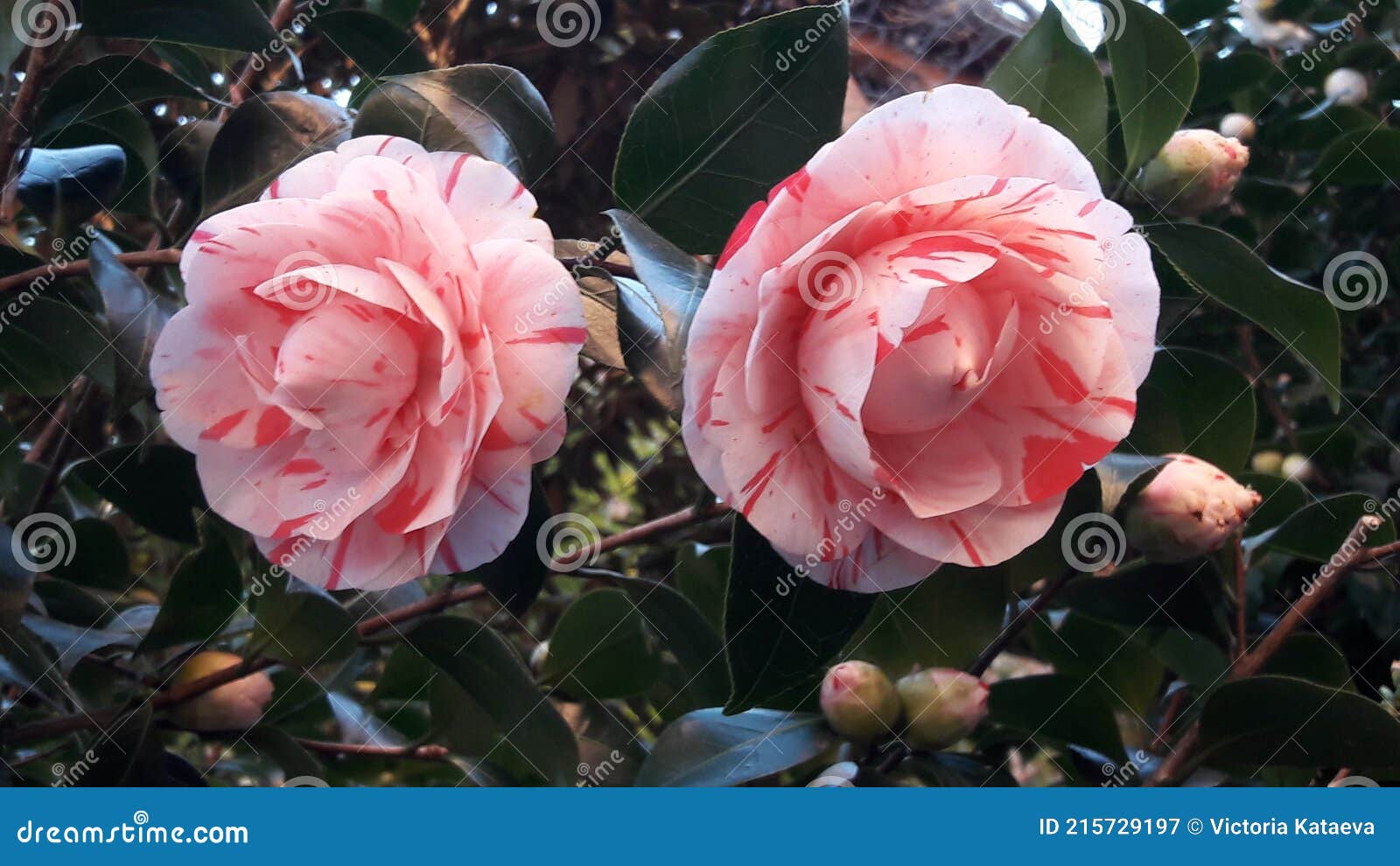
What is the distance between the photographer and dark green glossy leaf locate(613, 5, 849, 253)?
57cm

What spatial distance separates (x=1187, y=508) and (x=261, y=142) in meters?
0.60

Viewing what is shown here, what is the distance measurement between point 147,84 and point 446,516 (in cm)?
52

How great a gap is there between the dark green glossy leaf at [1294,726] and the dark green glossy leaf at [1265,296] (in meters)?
0.19

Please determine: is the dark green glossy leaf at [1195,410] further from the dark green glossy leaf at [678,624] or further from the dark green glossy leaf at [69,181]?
the dark green glossy leaf at [69,181]

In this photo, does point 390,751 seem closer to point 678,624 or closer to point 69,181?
point 678,624

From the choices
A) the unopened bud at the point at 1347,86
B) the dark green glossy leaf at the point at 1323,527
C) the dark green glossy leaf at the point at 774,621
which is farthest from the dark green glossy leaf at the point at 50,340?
the unopened bud at the point at 1347,86

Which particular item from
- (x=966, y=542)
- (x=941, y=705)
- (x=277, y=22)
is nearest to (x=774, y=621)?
(x=966, y=542)

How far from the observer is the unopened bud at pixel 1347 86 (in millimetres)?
1398

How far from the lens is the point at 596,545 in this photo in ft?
2.50

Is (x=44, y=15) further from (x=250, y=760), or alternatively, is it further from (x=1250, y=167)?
(x=1250, y=167)

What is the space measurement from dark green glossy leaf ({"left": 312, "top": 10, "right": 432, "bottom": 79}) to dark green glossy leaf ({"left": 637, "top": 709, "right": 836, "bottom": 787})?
1.65 feet

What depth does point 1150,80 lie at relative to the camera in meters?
0.73

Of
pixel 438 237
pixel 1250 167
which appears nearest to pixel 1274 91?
pixel 1250 167

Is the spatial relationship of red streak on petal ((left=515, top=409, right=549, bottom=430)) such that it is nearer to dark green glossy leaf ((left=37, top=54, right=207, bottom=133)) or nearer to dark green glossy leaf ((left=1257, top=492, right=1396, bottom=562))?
dark green glossy leaf ((left=37, top=54, right=207, bottom=133))
